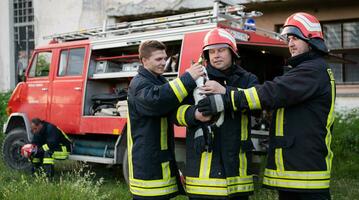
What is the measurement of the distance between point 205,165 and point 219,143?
6.8 inches

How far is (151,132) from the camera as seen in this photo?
3.37 meters

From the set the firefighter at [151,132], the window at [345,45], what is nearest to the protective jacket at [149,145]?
the firefighter at [151,132]

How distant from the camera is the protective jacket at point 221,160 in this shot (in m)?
3.15

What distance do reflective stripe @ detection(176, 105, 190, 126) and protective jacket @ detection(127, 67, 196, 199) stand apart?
49 mm

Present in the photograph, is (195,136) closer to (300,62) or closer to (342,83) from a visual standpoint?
(300,62)

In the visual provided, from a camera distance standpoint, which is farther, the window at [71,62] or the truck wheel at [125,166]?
the window at [71,62]

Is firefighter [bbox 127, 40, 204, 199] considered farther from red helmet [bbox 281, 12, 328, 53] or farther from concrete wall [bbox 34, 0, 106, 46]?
concrete wall [bbox 34, 0, 106, 46]

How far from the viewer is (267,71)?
23.5ft

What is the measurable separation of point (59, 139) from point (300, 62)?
524 cm

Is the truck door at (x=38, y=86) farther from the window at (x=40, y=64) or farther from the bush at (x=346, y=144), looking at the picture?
the bush at (x=346, y=144)

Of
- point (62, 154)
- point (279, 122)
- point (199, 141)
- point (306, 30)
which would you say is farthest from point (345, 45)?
point (199, 141)

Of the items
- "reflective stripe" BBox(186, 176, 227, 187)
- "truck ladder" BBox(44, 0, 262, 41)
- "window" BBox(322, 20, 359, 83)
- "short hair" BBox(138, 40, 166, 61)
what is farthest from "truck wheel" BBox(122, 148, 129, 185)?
"window" BBox(322, 20, 359, 83)

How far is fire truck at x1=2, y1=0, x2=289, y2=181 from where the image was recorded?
21.2 ft

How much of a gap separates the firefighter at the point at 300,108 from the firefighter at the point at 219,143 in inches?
5.6
